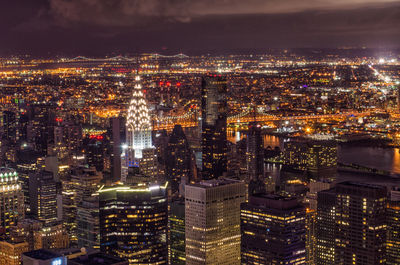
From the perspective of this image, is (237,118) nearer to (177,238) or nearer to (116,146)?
(116,146)

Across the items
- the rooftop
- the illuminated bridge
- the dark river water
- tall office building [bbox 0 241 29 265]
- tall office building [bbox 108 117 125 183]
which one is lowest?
tall office building [bbox 0 241 29 265]

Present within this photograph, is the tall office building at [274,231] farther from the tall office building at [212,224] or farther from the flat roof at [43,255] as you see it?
the flat roof at [43,255]

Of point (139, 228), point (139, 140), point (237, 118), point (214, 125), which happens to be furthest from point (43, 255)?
point (237, 118)

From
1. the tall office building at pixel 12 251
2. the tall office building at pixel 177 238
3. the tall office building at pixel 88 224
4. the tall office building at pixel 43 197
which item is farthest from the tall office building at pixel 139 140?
the tall office building at pixel 12 251

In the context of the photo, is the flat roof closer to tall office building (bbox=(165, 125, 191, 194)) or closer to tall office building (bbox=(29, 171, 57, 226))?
tall office building (bbox=(165, 125, 191, 194))

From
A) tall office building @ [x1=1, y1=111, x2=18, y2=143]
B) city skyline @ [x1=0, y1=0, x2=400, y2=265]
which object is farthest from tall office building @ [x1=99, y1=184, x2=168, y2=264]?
tall office building @ [x1=1, y1=111, x2=18, y2=143]

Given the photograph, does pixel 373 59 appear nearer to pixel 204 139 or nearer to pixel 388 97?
pixel 388 97

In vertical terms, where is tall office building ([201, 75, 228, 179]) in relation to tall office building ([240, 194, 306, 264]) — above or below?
above
